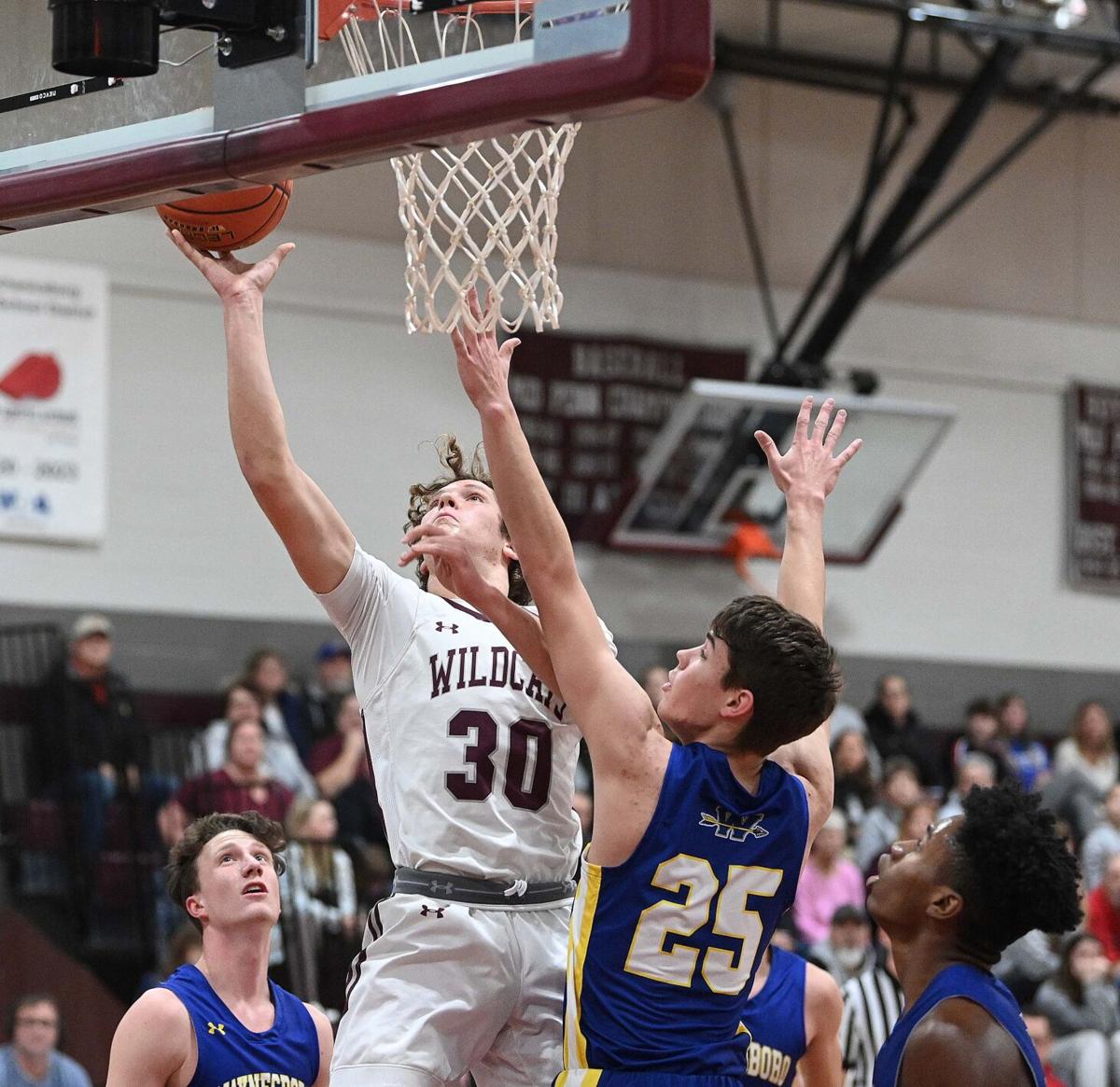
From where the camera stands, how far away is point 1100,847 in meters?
12.2

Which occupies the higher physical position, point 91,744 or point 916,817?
point 91,744

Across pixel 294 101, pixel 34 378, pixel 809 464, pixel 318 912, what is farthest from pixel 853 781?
pixel 294 101

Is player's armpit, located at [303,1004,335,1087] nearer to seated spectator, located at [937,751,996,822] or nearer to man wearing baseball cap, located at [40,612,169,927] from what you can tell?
man wearing baseball cap, located at [40,612,169,927]

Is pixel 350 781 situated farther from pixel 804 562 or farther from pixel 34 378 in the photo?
pixel 804 562

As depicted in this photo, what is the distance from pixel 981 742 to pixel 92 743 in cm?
628

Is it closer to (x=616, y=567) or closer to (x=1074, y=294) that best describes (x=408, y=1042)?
(x=616, y=567)

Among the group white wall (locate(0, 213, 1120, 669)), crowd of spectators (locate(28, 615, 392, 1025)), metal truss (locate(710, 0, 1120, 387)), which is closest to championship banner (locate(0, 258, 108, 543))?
white wall (locate(0, 213, 1120, 669))

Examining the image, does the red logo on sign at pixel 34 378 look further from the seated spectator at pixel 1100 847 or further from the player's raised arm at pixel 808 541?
the player's raised arm at pixel 808 541

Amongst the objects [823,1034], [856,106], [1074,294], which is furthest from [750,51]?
[823,1034]

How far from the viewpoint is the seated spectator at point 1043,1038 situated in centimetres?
934

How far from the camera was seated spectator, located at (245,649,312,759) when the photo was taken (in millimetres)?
11883

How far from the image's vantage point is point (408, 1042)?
4262mm

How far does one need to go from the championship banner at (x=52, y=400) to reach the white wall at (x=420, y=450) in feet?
0.40

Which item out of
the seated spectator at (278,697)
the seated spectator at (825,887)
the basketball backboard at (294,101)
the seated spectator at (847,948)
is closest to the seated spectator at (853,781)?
the seated spectator at (825,887)
